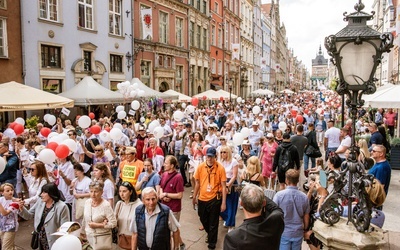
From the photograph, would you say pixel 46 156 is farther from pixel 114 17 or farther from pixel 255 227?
pixel 114 17

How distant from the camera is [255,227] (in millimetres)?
3107

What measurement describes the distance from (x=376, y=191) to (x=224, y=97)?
2301 cm

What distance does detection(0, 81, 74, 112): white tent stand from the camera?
34.4 feet

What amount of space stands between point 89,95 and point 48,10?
5.01 metres

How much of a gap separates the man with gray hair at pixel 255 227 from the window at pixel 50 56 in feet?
52.7

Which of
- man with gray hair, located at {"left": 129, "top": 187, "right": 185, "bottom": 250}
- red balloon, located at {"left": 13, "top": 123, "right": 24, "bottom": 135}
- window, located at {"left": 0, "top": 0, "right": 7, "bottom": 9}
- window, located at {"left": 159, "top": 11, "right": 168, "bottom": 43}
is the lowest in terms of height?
man with gray hair, located at {"left": 129, "top": 187, "right": 185, "bottom": 250}

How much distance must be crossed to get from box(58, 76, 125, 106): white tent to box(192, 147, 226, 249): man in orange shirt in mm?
10776

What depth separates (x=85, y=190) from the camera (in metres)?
5.62

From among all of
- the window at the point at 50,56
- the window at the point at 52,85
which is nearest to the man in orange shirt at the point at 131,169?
the window at the point at 52,85

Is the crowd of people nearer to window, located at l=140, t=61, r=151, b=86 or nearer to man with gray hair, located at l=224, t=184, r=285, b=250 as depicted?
man with gray hair, located at l=224, t=184, r=285, b=250


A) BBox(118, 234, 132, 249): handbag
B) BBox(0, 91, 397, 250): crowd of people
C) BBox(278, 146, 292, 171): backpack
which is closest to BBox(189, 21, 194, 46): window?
BBox(0, 91, 397, 250): crowd of people

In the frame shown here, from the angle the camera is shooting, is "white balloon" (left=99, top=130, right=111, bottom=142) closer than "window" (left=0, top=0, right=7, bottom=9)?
Yes

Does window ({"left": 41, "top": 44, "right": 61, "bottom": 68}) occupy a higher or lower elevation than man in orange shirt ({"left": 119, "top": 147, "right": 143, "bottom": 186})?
higher

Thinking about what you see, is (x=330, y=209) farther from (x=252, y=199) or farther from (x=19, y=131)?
(x=19, y=131)
